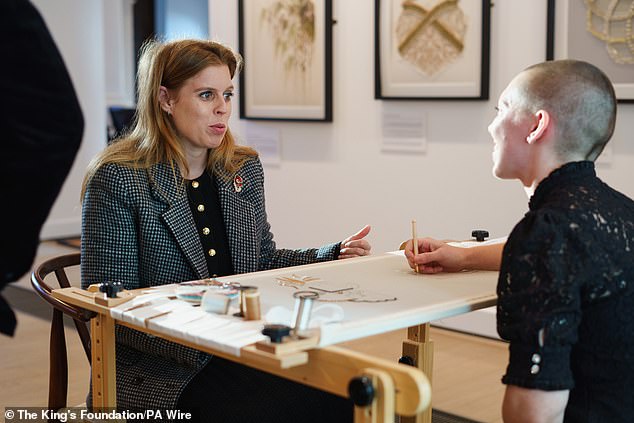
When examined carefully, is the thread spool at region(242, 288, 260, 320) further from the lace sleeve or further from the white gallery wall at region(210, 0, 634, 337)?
the white gallery wall at region(210, 0, 634, 337)

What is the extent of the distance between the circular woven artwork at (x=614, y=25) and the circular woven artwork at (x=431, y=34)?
0.71 m

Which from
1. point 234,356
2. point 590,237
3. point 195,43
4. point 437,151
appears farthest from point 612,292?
point 437,151

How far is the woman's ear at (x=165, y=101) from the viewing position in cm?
289

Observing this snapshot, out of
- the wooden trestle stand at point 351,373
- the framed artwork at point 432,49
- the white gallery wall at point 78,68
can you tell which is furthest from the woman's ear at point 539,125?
the white gallery wall at point 78,68

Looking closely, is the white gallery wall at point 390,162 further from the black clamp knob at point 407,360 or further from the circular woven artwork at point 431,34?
the black clamp knob at point 407,360

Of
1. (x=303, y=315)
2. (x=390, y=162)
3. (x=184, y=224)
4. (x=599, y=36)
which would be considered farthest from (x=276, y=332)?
(x=390, y=162)

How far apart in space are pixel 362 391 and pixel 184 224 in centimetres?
123

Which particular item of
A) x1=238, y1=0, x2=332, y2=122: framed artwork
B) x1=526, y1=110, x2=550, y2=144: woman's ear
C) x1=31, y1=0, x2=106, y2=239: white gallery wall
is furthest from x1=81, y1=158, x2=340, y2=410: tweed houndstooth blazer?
x1=31, y1=0, x2=106, y2=239: white gallery wall

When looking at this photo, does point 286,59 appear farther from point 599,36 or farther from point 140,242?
point 140,242

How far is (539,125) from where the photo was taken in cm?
198

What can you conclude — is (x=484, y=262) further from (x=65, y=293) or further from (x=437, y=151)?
(x=437, y=151)

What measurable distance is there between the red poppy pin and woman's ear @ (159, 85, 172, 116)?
11.6 inches

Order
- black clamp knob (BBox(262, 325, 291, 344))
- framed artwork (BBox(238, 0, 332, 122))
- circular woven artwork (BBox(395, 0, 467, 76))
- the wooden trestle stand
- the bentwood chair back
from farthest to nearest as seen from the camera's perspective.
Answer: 1. framed artwork (BBox(238, 0, 332, 122))
2. circular woven artwork (BBox(395, 0, 467, 76))
3. the bentwood chair back
4. black clamp knob (BBox(262, 325, 291, 344))
5. the wooden trestle stand

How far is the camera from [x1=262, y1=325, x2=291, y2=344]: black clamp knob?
1.71 meters
